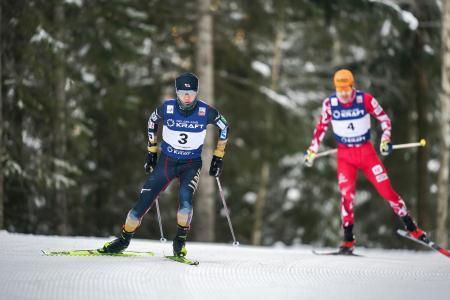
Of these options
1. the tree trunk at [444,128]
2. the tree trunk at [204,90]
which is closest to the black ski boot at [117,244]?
the tree trunk at [204,90]

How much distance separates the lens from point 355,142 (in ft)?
28.6

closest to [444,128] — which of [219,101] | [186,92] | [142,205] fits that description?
[219,101]

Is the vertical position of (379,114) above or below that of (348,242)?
above

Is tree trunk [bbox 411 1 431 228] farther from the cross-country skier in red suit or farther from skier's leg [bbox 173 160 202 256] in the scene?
skier's leg [bbox 173 160 202 256]

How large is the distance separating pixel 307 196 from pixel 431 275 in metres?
16.6

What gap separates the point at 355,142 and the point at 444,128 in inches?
217

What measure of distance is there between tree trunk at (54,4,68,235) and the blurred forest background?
0.11 ft

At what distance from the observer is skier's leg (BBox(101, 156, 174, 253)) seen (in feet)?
23.4

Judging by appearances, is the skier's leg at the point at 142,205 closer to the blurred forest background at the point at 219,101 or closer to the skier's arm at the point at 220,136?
the skier's arm at the point at 220,136

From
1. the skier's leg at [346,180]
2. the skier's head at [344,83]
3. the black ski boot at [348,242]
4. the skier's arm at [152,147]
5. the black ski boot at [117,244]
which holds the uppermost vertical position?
the skier's head at [344,83]

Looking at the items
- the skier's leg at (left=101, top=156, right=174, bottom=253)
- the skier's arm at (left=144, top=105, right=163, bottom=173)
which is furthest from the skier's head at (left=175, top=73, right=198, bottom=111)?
the skier's leg at (left=101, top=156, right=174, bottom=253)

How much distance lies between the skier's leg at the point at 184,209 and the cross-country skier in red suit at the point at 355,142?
224 centimetres

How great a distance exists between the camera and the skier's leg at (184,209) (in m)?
7.00

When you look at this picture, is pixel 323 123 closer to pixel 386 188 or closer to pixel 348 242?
pixel 386 188
